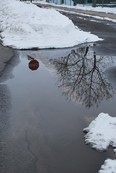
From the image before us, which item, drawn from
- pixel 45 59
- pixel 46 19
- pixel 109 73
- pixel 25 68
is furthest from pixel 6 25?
pixel 109 73

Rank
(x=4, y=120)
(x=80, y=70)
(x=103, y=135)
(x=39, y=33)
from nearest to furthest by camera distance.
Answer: (x=103, y=135)
(x=4, y=120)
(x=80, y=70)
(x=39, y=33)

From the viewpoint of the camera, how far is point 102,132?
279 inches

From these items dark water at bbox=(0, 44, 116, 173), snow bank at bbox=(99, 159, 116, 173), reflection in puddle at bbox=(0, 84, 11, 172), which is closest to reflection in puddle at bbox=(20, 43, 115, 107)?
dark water at bbox=(0, 44, 116, 173)

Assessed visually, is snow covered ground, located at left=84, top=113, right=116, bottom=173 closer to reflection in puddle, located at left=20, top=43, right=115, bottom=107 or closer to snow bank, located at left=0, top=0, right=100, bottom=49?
reflection in puddle, located at left=20, top=43, right=115, bottom=107

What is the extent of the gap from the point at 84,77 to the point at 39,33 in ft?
27.4

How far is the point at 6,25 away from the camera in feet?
66.1

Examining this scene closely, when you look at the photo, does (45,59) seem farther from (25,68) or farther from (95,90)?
(95,90)

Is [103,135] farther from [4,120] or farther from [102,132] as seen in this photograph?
[4,120]

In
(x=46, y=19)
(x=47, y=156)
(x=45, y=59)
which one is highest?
(x=46, y=19)

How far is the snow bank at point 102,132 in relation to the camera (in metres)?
6.68

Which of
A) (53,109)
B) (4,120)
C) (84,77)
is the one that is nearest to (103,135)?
(53,109)

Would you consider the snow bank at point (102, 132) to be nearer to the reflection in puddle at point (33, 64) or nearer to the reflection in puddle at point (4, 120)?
the reflection in puddle at point (4, 120)

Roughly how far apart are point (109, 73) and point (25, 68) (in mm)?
2806

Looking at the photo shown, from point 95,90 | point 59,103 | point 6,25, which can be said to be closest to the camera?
point 59,103
